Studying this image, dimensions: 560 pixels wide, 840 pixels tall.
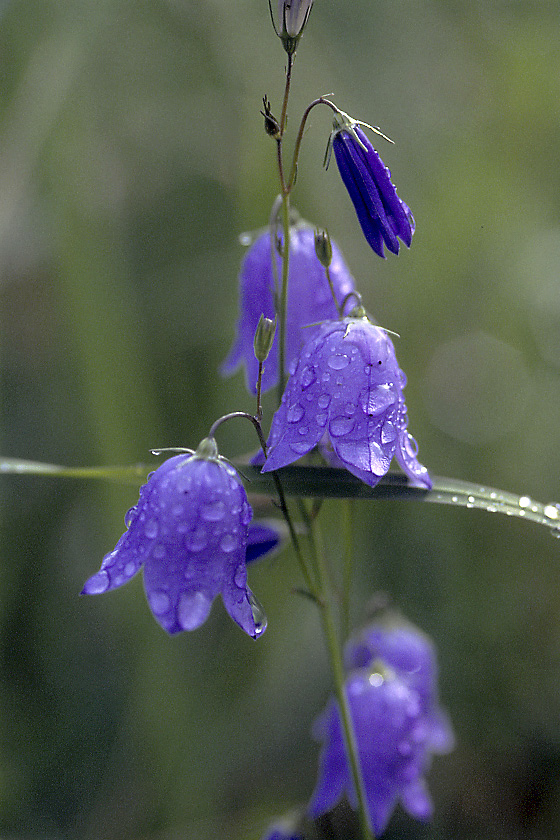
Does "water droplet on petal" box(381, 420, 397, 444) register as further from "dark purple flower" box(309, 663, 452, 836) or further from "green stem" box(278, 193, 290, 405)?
"dark purple flower" box(309, 663, 452, 836)

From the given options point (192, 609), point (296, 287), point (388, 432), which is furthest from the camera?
point (296, 287)

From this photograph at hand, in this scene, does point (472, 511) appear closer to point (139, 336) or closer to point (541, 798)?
point (541, 798)

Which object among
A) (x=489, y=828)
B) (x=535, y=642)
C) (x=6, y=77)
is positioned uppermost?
(x=6, y=77)

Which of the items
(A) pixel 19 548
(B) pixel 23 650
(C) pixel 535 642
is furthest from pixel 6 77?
(C) pixel 535 642

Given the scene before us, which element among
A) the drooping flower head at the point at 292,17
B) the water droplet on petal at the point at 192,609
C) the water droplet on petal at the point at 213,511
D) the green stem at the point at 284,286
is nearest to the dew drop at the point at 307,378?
the green stem at the point at 284,286

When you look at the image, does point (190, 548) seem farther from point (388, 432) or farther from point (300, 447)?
point (388, 432)

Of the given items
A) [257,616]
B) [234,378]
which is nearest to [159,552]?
[257,616]
